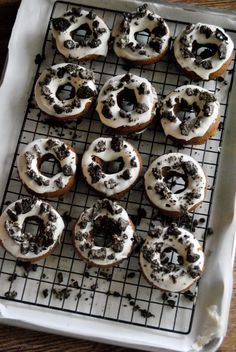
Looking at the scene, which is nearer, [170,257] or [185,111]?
[170,257]

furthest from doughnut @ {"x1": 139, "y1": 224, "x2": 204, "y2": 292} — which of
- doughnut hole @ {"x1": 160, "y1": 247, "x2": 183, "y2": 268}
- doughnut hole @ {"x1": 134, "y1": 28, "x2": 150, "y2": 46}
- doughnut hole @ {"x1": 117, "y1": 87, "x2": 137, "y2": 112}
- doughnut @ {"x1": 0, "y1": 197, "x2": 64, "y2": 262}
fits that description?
doughnut hole @ {"x1": 134, "y1": 28, "x2": 150, "y2": 46}

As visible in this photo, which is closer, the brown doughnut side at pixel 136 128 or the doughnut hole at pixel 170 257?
the doughnut hole at pixel 170 257

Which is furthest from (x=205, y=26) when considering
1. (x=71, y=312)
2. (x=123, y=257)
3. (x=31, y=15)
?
(x=71, y=312)

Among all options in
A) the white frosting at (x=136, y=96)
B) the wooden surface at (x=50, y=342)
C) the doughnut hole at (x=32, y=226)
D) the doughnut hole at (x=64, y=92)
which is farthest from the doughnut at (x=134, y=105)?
the wooden surface at (x=50, y=342)

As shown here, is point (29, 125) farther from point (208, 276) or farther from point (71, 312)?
point (208, 276)

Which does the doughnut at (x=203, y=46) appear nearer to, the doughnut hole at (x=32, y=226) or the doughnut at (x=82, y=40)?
the doughnut at (x=82, y=40)

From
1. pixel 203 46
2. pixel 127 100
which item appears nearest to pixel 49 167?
Result: pixel 127 100

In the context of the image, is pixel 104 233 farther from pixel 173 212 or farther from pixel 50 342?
pixel 50 342
